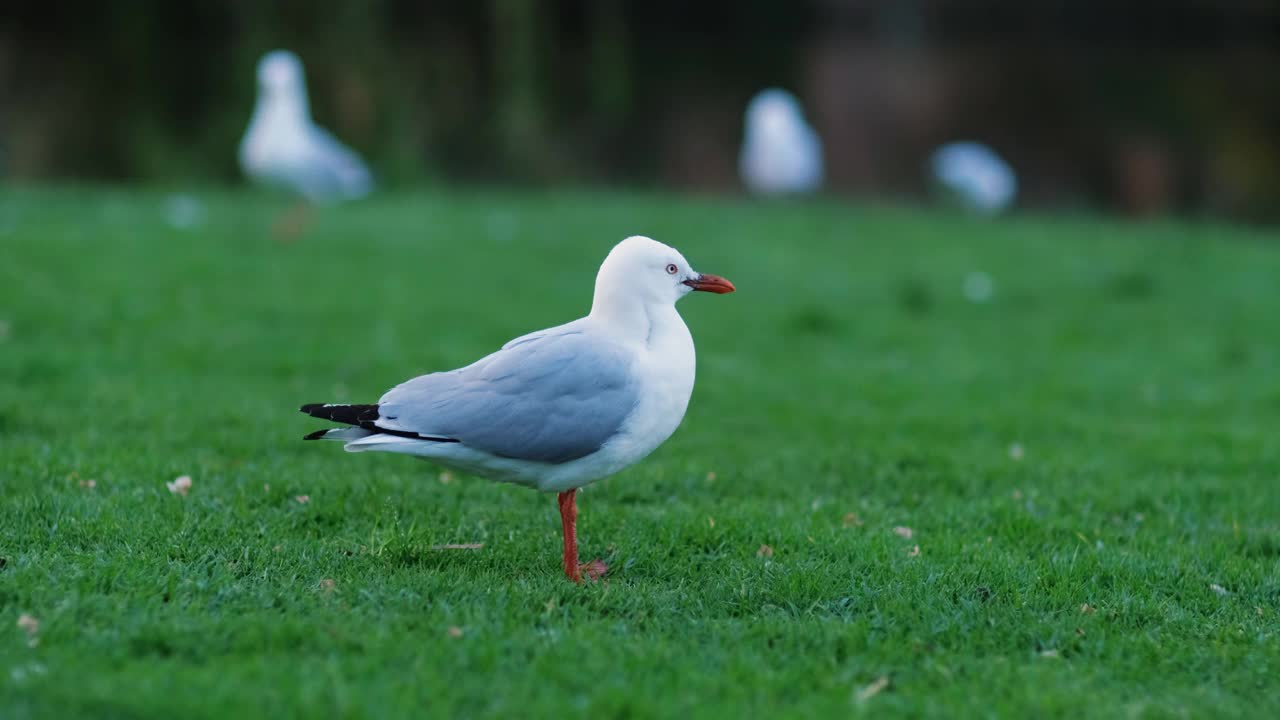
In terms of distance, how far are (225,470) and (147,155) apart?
1238 centimetres

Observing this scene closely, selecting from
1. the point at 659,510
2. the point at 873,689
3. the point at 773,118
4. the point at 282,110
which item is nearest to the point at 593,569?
the point at 659,510

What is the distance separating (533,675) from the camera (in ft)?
11.4

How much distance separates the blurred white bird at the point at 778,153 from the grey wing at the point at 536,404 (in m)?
13.3

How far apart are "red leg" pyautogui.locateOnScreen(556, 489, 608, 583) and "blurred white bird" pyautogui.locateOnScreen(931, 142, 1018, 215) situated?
1320 centimetres

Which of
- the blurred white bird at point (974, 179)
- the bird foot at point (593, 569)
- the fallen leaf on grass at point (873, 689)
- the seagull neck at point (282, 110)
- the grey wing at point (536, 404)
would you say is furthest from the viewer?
the blurred white bird at point (974, 179)

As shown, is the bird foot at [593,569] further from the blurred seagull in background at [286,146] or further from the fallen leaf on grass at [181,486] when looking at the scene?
the blurred seagull in background at [286,146]

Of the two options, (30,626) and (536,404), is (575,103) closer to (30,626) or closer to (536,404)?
(536,404)

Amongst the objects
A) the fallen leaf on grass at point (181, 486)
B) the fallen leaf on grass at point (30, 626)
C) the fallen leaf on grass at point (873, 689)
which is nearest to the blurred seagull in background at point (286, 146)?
the fallen leaf on grass at point (181, 486)

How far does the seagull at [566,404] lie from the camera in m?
4.25

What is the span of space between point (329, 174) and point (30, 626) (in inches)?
386

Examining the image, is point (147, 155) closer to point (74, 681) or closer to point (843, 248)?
point (843, 248)

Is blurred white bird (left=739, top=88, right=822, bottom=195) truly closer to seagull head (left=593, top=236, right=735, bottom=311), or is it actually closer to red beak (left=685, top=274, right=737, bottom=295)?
red beak (left=685, top=274, right=737, bottom=295)

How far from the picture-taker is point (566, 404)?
14.0 feet

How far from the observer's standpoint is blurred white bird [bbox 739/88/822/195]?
680 inches
